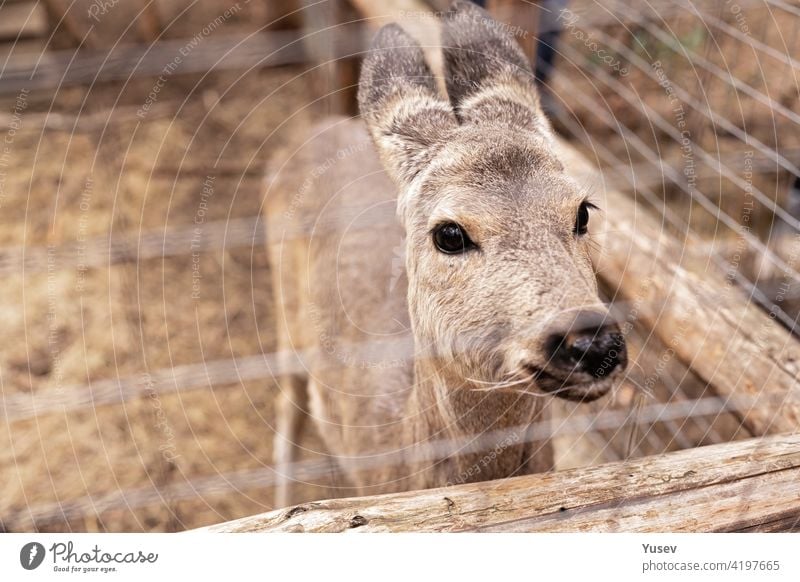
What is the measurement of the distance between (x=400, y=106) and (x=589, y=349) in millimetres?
853

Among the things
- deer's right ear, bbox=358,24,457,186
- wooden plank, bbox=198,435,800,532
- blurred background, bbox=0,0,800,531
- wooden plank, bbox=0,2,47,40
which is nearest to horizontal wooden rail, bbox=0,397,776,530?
blurred background, bbox=0,0,800,531

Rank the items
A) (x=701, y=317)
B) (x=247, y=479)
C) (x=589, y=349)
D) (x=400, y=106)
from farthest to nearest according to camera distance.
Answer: (x=247, y=479)
(x=701, y=317)
(x=400, y=106)
(x=589, y=349)

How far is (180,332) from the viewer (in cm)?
395

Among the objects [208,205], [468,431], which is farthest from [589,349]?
[208,205]

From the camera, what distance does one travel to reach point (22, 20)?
527cm

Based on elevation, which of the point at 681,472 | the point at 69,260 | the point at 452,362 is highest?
the point at 452,362

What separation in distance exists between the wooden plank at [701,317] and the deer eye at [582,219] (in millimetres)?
235

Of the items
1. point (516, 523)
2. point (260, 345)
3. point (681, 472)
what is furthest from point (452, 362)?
point (260, 345)

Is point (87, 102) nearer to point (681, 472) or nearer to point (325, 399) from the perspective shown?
point (325, 399)

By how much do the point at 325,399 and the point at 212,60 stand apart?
225 centimetres

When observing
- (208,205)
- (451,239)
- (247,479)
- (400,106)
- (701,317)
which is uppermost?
(400,106)

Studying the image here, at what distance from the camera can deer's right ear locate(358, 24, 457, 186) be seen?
193 cm

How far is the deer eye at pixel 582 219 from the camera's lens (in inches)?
70.2

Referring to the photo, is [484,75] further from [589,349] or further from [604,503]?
[604,503]
